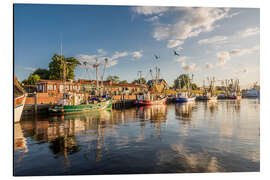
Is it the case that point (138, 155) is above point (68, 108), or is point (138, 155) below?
below

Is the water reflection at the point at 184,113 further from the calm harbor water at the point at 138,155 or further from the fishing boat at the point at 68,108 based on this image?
the fishing boat at the point at 68,108

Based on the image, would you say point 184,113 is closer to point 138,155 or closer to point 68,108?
point 68,108

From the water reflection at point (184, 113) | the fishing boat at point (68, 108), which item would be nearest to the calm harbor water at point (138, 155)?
the water reflection at point (184, 113)

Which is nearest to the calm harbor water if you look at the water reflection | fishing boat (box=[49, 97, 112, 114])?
the water reflection

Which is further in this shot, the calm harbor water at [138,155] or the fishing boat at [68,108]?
the fishing boat at [68,108]

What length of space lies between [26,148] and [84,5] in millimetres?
6214

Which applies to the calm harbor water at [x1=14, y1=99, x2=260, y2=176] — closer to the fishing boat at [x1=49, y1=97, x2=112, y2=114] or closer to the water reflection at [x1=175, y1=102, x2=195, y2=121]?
the water reflection at [x1=175, y1=102, x2=195, y2=121]

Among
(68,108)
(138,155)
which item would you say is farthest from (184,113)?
(138,155)

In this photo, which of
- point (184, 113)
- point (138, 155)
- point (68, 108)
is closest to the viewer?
point (138, 155)

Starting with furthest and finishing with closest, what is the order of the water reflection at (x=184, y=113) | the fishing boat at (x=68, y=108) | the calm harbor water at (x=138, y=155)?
the fishing boat at (x=68, y=108)
the water reflection at (x=184, y=113)
the calm harbor water at (x=138, y=155)

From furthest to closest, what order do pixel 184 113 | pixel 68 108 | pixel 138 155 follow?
1. pixel 184 113
2. pixel 68 108
3. pixel 138 155

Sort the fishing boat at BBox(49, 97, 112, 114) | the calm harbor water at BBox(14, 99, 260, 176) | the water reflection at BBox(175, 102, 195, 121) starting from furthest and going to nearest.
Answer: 1. the fishing boat at BBox(49, 97, 112, 114)
2. the water reflection at BBox(175, 102, 195, 121)
3. the calm harbor water at BBox(14, 99, 260, 176)

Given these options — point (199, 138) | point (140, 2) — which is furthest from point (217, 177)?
point (140, 2)

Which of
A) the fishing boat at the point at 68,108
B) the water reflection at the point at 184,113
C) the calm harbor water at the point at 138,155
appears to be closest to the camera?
the calm harbor water at the point at 138,155
